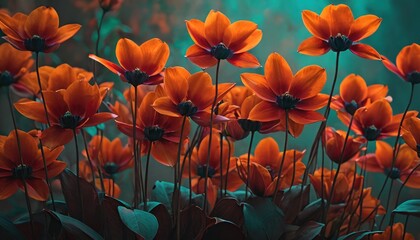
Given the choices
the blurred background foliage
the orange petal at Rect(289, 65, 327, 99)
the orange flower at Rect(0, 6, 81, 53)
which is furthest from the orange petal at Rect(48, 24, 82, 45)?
the blurred background foliage

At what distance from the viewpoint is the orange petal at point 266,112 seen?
533mm

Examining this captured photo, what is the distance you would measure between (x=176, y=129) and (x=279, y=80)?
0.10 metres

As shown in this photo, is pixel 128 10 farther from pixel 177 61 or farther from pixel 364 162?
pixel 364 162

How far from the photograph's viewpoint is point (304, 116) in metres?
0.54

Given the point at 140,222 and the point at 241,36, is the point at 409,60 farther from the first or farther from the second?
the point at 140,222

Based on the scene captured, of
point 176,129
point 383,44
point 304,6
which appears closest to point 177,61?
point 304,6

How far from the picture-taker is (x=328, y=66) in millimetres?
1391

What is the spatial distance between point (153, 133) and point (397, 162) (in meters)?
0.30

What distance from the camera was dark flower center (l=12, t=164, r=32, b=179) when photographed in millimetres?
553

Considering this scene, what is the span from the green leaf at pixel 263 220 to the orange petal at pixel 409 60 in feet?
0.67

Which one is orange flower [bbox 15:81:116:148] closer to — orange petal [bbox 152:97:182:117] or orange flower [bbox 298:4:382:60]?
orange petal [bbox 152:97:182:117]

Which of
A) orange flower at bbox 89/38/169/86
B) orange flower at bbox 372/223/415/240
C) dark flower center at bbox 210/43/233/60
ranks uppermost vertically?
dark flower center at bbox 210/43/233/60

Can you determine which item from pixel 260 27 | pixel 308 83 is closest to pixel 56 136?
pixel 308 83

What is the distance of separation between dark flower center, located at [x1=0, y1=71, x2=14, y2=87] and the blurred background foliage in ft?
2.16
